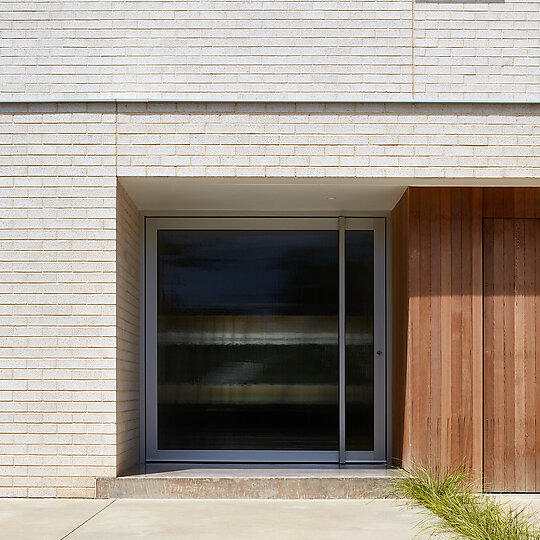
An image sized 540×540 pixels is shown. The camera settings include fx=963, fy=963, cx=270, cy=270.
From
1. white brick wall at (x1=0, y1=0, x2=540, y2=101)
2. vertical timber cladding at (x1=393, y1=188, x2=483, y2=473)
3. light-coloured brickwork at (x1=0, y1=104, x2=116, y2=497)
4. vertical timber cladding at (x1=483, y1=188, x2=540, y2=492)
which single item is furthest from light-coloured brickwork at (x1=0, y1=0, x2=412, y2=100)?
vertical timber cladding at (x1=483, y1=188, x2=540, y2=492)

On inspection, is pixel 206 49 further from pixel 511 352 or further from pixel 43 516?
pixel 43 516

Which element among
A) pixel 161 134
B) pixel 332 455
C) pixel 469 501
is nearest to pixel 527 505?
pixel 469 501

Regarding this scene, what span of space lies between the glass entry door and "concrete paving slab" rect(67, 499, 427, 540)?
5.53 feet

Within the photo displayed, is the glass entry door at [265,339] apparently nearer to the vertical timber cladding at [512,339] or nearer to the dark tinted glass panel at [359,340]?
the dark tinted glass panel at [359,340]

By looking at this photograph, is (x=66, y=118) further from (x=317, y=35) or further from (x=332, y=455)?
(x=332, y=455)

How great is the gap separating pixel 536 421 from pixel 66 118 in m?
4.65

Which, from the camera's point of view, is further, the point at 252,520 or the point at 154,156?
the point at 154,156

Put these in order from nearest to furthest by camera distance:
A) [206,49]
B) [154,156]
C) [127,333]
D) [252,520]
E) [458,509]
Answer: [458,509]
[252,520]
[154,156]
[206,49]
[127,333]

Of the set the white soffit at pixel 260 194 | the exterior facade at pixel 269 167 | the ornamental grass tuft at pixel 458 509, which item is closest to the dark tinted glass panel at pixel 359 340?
the white soffit at pixel 260 194

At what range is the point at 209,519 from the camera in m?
6.80

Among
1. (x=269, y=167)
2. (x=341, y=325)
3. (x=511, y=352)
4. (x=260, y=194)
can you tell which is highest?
(x=269, y=167)

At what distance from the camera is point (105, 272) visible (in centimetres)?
775

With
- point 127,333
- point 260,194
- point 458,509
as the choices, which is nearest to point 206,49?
point 260,194

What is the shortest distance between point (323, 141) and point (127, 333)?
2394 millimetres
